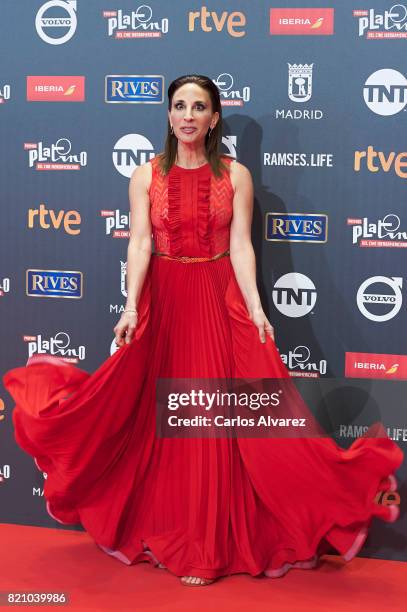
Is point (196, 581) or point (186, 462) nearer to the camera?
point (196, 581)

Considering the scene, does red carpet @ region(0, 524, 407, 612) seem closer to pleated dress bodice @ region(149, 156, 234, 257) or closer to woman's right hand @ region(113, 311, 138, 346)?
woman's right hand @ region(113, 311, 138, 346)

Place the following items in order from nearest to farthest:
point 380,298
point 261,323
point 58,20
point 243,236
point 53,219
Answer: point 261,323
point 243,236
point 380,298
point 58,20
point 53,219

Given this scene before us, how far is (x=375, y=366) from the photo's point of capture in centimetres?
405

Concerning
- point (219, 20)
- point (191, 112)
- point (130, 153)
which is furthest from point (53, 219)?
point (219, 20)

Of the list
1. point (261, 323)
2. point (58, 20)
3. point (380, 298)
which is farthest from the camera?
point (58, 20)

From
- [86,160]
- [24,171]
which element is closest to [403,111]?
[86,160]

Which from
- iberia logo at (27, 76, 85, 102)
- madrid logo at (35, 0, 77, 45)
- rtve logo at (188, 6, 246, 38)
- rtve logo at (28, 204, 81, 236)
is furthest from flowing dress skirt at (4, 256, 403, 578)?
madrid logo at (35, 0, 77, 45)

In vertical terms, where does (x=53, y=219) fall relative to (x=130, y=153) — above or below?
below

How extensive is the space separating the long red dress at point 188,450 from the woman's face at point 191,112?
0.16 meters

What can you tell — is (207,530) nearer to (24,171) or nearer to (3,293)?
(3,293)

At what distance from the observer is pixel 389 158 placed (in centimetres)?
392

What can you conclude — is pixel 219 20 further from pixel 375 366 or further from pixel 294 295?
pixel 375 366

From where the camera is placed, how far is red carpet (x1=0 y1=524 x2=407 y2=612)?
358cm

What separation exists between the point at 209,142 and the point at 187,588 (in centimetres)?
187
